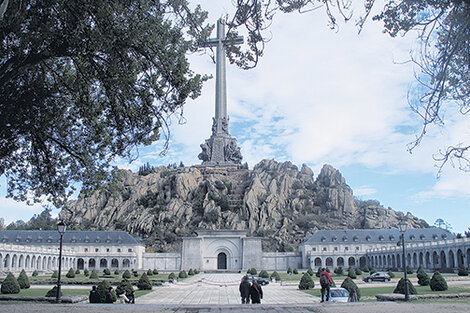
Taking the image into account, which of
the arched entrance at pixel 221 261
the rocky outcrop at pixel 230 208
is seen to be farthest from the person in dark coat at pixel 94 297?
the rocky outcrop at pixel 230 208

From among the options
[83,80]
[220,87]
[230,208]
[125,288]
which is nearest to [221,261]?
[230,208]

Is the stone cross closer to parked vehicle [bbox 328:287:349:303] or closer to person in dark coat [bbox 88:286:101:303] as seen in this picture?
person in dark coat [bbox 88:286:101:303]

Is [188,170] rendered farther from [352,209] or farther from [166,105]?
[166,105]

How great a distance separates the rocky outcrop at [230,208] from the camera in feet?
289

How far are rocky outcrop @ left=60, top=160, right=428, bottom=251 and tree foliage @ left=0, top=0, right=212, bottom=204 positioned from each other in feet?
226

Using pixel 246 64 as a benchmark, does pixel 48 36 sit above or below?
above

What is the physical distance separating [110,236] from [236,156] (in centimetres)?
4286

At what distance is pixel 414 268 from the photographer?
59562 mm

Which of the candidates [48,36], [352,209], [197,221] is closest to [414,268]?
[352,209]

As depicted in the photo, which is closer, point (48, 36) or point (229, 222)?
point (48, 36)

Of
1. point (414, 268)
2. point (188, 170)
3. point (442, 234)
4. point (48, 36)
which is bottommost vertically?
point (414, 268)

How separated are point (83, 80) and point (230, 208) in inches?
3257

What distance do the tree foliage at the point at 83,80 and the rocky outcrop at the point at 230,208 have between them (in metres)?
68.8

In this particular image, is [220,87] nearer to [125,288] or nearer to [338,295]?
[125,288]
